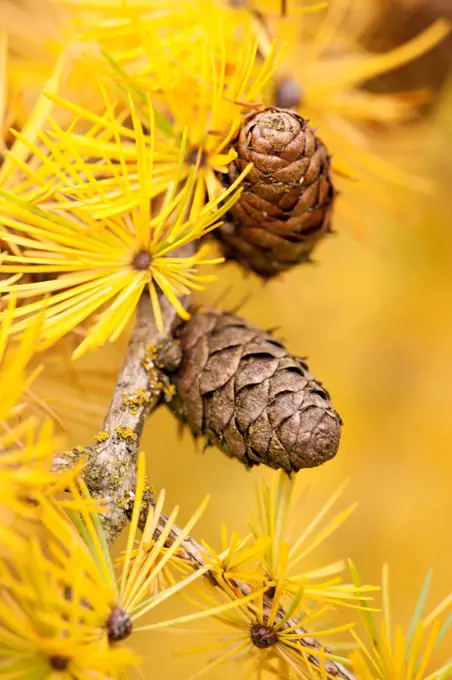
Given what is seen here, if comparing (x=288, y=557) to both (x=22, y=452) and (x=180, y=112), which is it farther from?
(x=180, y=112)

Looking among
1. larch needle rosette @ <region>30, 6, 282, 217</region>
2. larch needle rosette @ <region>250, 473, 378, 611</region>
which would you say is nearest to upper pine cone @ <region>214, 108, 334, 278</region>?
larch needle rosette @ <region>30, 6, 282, 217</region>

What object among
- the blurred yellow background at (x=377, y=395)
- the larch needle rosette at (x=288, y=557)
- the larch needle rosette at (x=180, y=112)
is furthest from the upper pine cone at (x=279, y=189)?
the blurred yellow background at (x=377, y=395)

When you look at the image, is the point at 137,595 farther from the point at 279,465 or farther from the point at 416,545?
the point at 416,545

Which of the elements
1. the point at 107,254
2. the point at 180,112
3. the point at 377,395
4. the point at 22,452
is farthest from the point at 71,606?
the point at 377,395

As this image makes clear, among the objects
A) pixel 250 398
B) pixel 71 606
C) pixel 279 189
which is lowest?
pixel 71 606

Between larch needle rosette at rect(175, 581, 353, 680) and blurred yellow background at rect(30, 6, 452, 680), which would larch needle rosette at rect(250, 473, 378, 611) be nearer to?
larch needle rosette at rect(175, 581, 353, 680)

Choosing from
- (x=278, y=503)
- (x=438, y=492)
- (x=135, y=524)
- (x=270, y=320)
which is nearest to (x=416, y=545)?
(x=438, y=492)

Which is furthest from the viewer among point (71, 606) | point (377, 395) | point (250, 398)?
point (377, 395)
